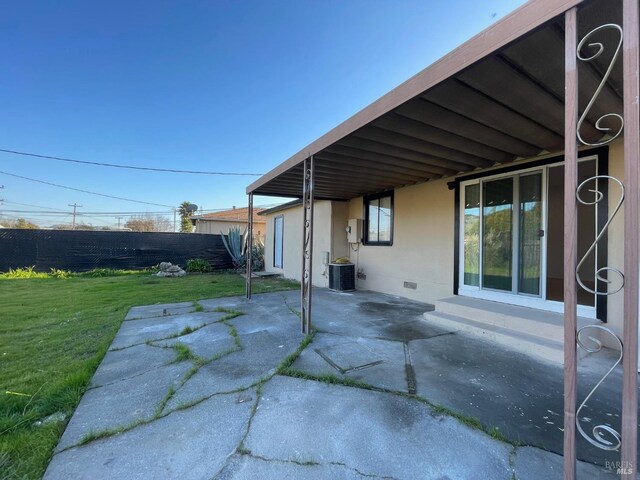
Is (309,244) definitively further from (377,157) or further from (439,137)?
(439,137)

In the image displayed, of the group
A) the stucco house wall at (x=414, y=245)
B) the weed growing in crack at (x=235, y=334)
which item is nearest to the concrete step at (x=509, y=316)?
the stucco house wall at (x=414, y=245)

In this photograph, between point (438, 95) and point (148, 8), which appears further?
point (148, 8)

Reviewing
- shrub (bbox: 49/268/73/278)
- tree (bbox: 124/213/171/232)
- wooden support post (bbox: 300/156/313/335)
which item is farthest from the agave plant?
tree (bbox: 124/213/171/232)

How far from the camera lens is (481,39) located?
60.9 inches

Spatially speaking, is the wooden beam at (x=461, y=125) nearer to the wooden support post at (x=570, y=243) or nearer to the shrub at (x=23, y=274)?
the wooden support post at (x=570, y=243)

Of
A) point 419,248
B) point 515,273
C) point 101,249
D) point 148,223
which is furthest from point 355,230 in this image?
point 148,223

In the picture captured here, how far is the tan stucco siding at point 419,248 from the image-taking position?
4891mm

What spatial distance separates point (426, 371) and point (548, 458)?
1043mm

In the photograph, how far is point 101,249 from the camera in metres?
10.1

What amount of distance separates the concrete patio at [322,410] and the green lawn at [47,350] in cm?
14

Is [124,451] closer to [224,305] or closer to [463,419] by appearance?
[463,419]

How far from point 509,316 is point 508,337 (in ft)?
Answer: 1.12

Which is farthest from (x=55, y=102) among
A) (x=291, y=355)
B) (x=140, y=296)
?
(x=291, y=355)

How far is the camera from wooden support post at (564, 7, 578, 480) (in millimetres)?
A: 1130
